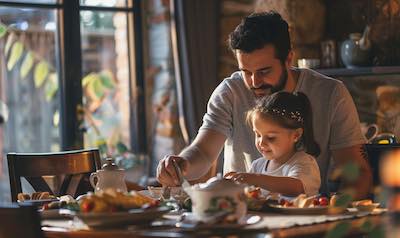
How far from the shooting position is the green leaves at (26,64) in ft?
16.3

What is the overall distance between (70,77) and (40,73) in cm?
17

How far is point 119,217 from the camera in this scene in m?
1.94

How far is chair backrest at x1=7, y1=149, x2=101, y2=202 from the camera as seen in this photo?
284 centimetres

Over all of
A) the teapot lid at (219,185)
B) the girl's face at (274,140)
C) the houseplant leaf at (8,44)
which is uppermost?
the houseplant leaf at (8,44)

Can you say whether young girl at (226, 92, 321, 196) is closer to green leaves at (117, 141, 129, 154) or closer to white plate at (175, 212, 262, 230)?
white plate at (175, 212, 262, 230)

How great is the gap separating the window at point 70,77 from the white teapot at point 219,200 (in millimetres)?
3079

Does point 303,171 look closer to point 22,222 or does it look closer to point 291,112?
point 291,112

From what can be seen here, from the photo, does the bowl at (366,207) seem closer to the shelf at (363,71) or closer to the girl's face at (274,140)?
the girl's face at (274,140)

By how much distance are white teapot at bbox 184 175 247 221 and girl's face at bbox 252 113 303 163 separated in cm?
68

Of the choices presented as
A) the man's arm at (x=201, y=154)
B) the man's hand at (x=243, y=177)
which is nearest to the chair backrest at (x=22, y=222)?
the man's hand at (x=243, y=177)

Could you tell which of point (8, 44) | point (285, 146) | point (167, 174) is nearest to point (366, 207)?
point (285, 146)

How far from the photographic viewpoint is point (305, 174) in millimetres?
2523

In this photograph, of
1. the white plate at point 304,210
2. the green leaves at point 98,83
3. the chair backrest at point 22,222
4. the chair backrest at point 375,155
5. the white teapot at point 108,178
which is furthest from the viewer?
the green leaves at point 98,83

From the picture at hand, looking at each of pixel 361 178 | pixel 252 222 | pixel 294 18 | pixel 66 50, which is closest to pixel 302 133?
pixel 361 178
